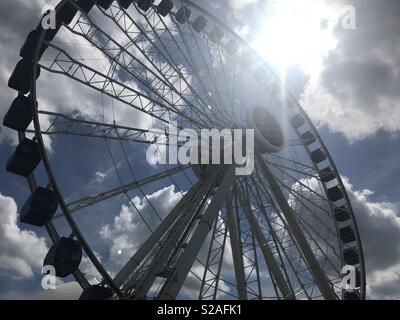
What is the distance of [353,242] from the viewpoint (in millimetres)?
24156

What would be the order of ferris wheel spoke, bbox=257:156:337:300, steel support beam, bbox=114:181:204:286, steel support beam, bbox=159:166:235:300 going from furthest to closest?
ferris wheel spoke, bbox=257:156:337:300, steel support beam, bbox=114:181:204:286, steel support beam, bbox=159:166:235:300

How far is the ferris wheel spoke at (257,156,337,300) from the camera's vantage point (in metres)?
17.8

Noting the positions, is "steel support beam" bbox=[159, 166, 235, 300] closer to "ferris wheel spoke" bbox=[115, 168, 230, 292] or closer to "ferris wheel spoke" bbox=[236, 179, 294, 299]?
"ferris wheel spoke" bbox=[115, 168, 230, 292]

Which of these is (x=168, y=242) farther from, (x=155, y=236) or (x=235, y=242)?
(x=235, y=242)

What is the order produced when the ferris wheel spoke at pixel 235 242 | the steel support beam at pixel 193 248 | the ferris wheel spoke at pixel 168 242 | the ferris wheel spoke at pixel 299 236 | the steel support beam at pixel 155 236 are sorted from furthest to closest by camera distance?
the ferris wheel spoke at pixel 235 242, the ferris wheel spoke at pixel 299 236, the steel support beam at pixel 155 236, the ferris wheel spoke at pixel 168 242, the steel support beam at pixel 193 248

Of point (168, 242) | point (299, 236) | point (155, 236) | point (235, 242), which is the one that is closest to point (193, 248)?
point (168, 242)

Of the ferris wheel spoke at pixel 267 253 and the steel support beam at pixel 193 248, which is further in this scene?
the ferris wheel spoke at pixel 267 253

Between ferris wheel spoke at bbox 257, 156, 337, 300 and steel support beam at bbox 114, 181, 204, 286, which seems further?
ferris wheel spoke at bbox 257, 156, 337, 300

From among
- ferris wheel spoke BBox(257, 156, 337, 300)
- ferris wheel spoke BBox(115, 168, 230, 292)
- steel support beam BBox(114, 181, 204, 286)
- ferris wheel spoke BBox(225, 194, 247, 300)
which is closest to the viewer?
ferris wheel spoke BBox(115, 168, 230, 292)

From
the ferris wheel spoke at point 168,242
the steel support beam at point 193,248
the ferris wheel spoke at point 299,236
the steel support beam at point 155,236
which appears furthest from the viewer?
the ferris wheel spoke at point 299,236

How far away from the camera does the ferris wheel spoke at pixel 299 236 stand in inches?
701

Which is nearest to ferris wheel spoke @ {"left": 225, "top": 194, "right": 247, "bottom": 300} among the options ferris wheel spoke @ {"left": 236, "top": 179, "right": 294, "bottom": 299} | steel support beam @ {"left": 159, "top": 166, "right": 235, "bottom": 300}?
ferris wheel spoke @ {"left": 236, "top": 179, "right": 294, "bottom": 299}

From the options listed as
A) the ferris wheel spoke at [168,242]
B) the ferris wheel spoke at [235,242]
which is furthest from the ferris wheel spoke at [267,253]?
the ferris wheel spoke at [168,242]

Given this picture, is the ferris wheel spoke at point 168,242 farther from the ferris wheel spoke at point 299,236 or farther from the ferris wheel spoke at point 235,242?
the ferris wheel spoke at point 299,236
